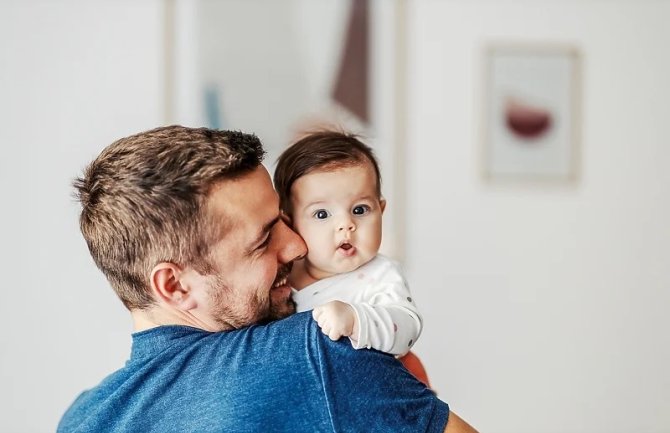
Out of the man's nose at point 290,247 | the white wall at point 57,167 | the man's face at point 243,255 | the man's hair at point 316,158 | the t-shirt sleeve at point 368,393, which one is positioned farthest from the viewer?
the white wall at point 57,167

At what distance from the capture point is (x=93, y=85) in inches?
126

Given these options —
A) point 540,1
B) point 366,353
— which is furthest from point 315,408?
point 540,1

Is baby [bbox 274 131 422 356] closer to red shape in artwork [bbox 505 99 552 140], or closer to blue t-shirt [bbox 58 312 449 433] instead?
blue t-shirt [bbox 58 312 449 433]

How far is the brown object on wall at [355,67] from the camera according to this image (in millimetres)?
3291

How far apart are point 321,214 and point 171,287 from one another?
0.32 meters

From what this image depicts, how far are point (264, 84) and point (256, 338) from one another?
2.20m

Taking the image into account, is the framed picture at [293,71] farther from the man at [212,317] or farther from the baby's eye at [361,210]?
the man at [212,317]

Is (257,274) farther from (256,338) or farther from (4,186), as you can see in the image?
(4,186)

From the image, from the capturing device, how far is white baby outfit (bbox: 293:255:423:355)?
119cm

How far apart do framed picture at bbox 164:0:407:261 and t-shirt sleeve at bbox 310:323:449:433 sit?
79.3 inches

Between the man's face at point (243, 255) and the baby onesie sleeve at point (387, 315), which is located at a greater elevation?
the man's face at point (243, 255)

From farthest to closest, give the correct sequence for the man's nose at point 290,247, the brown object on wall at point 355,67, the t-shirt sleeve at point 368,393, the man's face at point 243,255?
the brown object on wall at point 355,67 < the man's nose at point 290,247 < the man's face at point 243,255 < the t-shirt sleeve at point 368,393

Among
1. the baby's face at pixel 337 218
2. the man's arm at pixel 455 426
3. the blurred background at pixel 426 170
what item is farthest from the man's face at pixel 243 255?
the blurred background at pixel 426 170

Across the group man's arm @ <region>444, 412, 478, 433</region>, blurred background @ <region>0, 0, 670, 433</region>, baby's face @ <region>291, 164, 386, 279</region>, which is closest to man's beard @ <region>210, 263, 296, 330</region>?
baby's face @ <region>291, 164, 386, 279</region>
